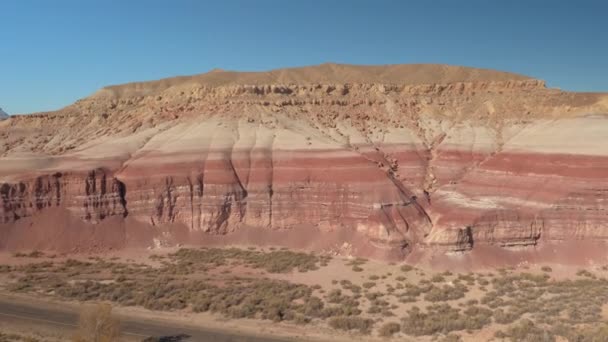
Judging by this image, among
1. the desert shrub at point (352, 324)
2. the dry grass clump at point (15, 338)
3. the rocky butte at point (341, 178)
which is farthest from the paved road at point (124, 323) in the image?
the rocky butte at point (341, 178)

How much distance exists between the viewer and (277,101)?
60750 mm

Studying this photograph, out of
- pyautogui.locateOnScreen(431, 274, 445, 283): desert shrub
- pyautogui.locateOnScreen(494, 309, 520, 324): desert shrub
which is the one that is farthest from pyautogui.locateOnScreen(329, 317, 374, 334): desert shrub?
Result: pyautogui.locateOnScreen(431, 274, 445, 283): desert shrub

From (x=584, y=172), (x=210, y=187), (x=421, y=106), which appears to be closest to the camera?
(x=584, y=172)

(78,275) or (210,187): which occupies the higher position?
(210,187)

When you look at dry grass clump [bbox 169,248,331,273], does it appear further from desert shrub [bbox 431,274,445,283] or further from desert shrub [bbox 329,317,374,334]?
desert shrub [bbox 329,317,374,334]

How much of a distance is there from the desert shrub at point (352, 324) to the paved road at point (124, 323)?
11.3 ft

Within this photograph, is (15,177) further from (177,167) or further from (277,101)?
(277,101)

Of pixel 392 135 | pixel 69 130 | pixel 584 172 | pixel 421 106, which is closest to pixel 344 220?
pixel 392 135

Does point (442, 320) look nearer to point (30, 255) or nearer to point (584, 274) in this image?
point (584, 274)

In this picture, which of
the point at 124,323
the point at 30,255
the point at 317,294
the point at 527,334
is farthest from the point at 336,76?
the point at 527,334

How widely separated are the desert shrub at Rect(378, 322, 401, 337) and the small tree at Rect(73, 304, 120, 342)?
12958 mm

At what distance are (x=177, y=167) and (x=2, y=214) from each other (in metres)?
15.5

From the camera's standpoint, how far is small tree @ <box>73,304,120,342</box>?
2112 cm

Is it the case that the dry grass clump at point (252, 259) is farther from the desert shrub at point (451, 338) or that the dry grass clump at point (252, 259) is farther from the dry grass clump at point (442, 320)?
the desert shrub at point (451, 338)
